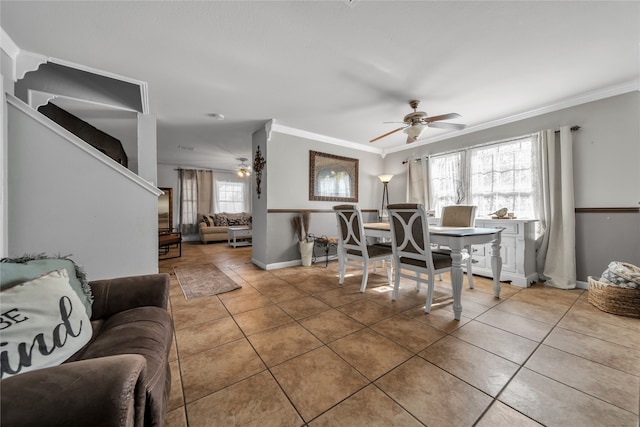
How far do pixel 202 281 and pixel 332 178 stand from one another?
2705 mm

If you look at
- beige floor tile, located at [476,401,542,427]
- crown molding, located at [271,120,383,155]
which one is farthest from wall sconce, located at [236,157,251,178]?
beige floor tile, located at [476,401,542,427]

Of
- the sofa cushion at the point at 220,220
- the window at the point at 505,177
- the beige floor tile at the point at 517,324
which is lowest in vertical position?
the beige floor tile at the point at 517,324

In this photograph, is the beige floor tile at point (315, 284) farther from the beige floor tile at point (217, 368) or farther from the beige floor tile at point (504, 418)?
the beige floor tile at point (504, 418)

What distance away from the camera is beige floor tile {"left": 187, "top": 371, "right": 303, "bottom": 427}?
3.40 feet

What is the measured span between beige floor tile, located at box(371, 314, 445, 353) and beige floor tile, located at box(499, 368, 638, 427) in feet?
1.59

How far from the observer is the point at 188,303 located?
7.70 ft

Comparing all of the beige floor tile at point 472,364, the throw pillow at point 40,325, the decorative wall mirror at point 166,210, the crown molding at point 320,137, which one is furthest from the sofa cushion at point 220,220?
the beige floor tile at point 472,364

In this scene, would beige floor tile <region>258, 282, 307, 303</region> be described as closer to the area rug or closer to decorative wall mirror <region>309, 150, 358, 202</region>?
the area rug

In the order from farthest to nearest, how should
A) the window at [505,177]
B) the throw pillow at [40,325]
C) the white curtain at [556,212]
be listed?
the window at [505,177]
the white curtain at [556,212]
the throw pillow at [40,325]

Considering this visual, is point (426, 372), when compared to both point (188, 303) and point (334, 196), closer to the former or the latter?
point (188, 303)

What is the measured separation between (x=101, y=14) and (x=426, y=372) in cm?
313

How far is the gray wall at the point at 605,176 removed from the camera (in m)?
2.47

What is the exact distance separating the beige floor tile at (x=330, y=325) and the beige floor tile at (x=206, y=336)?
55 cm

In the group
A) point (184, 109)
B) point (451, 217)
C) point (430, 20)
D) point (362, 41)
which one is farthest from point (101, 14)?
point (451, 217)
